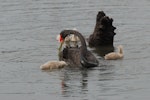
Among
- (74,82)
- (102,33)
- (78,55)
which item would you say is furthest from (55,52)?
(74,82)

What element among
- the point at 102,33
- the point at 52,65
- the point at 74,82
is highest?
the point at 102,33

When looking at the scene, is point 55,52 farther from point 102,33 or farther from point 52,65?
point 52,65

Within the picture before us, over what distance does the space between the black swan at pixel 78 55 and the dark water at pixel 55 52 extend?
244 mm

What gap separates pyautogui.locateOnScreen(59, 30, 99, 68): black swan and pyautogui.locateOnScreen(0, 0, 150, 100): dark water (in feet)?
0.80

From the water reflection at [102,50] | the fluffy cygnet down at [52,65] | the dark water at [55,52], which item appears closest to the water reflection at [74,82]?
the dark water at [55,52]

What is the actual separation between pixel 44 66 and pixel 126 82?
220 cm

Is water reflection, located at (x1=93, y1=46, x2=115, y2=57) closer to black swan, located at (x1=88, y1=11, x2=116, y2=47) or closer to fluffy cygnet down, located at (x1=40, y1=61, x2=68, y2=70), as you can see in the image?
black swan, located at (x1=88, y1=11, x2=116, y2=47)

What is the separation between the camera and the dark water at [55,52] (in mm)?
13133

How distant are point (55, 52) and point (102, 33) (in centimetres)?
164

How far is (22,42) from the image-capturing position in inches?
722

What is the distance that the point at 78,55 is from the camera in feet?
52.2

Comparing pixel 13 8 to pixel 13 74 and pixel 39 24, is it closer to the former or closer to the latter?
pixel 39 24

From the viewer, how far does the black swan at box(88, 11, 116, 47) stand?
17.9 metres

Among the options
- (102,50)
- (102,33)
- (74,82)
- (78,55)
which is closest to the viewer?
(74,82)
